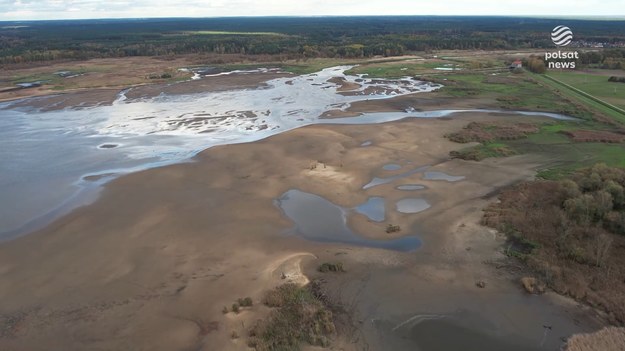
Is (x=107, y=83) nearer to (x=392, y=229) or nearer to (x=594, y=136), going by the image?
(x=392, y=229)

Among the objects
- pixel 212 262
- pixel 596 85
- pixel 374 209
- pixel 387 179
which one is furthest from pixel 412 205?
pixel 596 85

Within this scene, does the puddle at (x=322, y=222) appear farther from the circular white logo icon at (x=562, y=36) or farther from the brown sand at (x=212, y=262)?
the circular white logo icon at (x=562, y=36)

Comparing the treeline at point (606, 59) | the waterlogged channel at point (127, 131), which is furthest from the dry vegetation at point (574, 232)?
the treeline at point (606, 59)

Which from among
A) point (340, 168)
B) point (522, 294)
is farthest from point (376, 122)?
point (522, 294)

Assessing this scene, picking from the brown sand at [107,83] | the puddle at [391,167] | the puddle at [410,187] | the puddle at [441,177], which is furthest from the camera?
the brown sand at [107,83]

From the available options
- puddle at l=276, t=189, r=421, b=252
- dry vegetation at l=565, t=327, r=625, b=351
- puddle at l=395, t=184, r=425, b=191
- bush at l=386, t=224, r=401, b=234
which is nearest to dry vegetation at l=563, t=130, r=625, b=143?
puddle at l=395, t=184, r=425, b=191

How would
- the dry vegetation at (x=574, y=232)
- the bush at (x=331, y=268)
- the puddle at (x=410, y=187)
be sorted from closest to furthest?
the dry vegetation at (x=574, y=232) → the bush at (x=331, y=268) → the puddle at (x=410, y=187)
